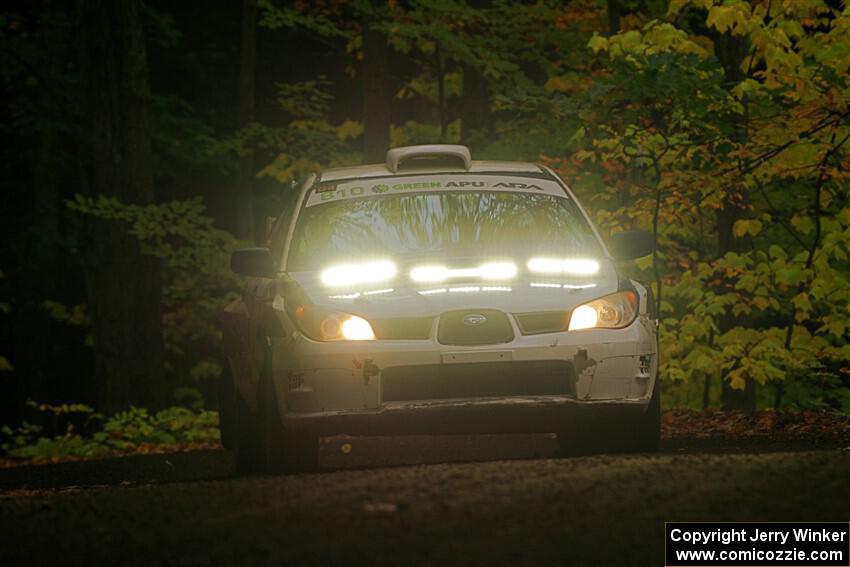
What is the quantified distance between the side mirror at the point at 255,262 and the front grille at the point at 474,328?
1.43m

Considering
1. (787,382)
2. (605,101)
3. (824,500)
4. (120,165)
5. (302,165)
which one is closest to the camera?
(824,500)

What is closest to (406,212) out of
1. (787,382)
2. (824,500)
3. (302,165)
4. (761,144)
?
(824,500)

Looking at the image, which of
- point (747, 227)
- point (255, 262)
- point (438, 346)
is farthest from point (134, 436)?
point (438, 346)

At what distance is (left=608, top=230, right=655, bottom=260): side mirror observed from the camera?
971 centimetres

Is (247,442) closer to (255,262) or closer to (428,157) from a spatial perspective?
(255,262)

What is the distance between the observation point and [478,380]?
333 inches

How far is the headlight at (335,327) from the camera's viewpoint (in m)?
8.41

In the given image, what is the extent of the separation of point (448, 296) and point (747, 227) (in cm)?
875

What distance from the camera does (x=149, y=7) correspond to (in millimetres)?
29250

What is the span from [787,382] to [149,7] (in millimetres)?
16093

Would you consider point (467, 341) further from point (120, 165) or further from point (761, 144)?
point (120, 165)

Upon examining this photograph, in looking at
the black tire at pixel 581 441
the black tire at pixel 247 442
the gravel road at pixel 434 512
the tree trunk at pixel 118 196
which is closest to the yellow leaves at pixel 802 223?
the tree trunk at pixel 118 196

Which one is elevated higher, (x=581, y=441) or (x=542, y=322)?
(x=542, y=322)

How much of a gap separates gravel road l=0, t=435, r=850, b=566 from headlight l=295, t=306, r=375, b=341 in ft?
2.78
